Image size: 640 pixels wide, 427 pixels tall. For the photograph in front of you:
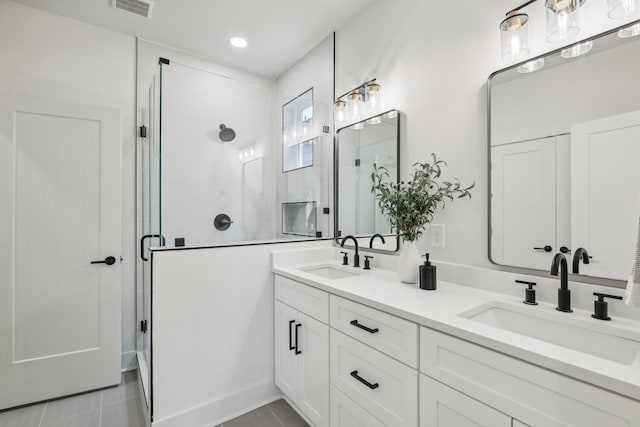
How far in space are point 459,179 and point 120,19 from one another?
2.79m

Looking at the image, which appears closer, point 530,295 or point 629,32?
point 629,32

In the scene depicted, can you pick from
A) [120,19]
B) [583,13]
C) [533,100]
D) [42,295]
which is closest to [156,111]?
[120,19]

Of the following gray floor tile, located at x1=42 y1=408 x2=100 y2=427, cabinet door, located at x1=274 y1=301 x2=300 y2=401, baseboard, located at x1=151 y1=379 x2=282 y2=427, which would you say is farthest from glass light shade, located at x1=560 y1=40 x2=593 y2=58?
gray floor tile, located at x1=42 y1=408 x2=100 y2=427

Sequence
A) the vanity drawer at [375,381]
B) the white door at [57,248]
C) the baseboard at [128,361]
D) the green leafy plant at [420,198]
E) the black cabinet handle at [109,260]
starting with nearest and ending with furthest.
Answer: the vanity drawer at [375,381]
the green leafy plant at [420,198]
the white door at [57,248]
the black cabinet handle at [109,260]
the baseboard at [128,361]

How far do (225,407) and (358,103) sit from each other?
2.23 m

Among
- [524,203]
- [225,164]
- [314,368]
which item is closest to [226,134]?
[225,164]

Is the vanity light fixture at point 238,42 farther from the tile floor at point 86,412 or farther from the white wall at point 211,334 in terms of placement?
the tile floor at point 86,412

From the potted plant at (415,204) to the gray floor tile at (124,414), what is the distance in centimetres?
187

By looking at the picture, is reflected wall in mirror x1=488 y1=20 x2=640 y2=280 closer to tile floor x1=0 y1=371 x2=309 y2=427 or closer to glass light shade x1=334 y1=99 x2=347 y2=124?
glass light shade x1=334 y1=99 x2=347 y2=124

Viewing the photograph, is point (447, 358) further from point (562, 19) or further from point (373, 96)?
point (373, 96)

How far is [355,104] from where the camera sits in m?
2.26

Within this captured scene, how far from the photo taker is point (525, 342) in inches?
34.8

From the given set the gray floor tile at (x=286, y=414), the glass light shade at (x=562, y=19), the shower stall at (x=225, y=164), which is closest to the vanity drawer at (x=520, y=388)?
the gray floor tile at (x=286, y=414)

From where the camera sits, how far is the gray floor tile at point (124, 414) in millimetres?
1862
